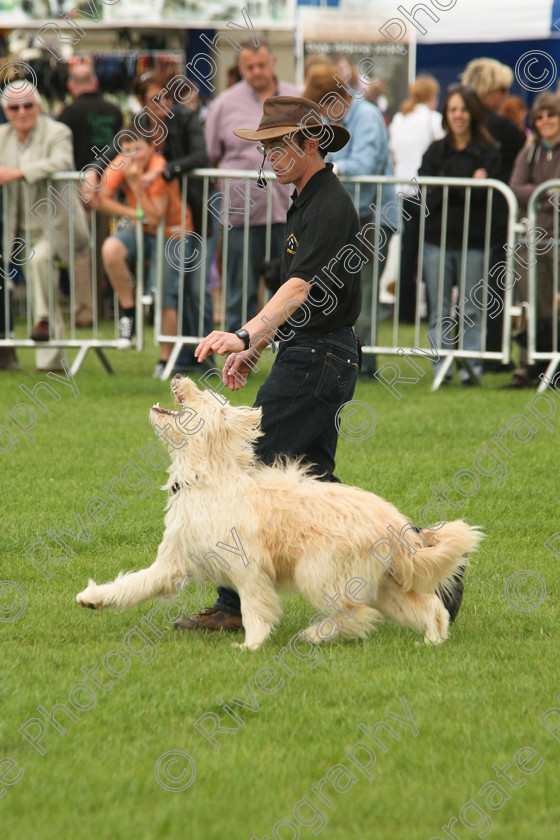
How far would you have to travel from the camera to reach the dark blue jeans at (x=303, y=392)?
14.7 ft

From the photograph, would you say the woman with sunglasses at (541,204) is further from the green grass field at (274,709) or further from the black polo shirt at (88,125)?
the black polo shirt at (88,125)

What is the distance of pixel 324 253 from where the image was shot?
14.2 feet

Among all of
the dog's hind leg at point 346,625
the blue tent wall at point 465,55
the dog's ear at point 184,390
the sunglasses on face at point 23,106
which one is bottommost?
the dog's hind leg at point 346,625

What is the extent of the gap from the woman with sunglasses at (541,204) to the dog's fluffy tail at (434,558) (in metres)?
5.78

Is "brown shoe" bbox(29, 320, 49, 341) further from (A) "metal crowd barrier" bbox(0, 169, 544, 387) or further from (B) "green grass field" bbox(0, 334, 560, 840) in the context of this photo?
(B) "green grass field" bbox(0, 334, 560, 840)

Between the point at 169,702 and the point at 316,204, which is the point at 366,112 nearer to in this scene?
the point at 316,204

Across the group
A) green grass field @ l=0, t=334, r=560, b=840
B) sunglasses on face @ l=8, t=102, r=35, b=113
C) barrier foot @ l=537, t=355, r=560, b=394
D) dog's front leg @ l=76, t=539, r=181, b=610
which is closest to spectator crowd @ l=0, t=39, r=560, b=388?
sunglasses on face @ l=8, t=102, r=35, b=113

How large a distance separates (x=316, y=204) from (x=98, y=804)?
8.29ft

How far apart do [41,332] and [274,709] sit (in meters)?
6.91

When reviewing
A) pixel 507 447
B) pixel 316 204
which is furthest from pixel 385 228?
pixel 316 204

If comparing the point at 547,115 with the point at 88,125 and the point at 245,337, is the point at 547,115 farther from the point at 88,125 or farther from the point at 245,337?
the point at 245,337

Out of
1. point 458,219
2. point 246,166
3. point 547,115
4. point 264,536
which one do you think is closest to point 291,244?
point 264,536

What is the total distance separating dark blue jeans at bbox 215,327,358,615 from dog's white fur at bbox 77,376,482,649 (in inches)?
8.1

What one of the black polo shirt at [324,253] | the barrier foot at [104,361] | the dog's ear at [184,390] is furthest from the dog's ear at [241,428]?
the barrier foot at [104,361]
